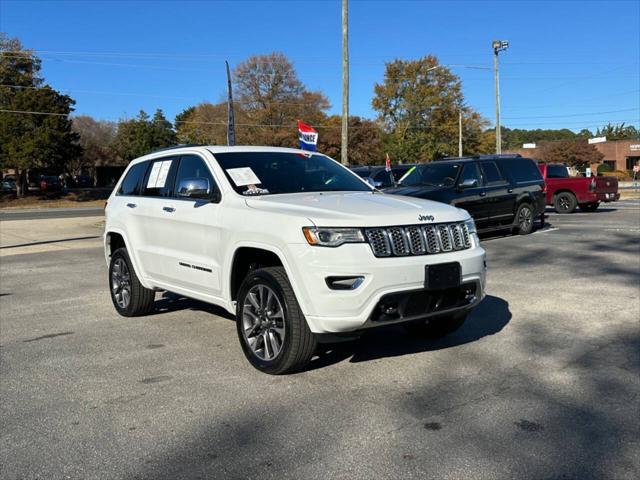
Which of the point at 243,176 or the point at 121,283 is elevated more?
the point at 243,176

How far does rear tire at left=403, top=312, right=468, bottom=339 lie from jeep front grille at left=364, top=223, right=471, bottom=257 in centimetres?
81

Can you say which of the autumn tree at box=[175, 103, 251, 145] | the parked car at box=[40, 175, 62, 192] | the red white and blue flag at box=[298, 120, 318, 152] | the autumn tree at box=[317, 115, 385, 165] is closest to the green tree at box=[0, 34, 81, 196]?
the parked car at box=[40, 175, 62, 192]

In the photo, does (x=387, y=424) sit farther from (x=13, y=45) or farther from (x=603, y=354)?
(x=13, y=45)

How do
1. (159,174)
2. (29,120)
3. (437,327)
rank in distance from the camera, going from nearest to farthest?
1. (437,327)
2. (159,174)
3. (29,120)

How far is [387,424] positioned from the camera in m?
3.77

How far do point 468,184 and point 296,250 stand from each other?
28.4 feet

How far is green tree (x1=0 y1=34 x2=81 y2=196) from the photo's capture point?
4216cm

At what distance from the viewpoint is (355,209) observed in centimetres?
454

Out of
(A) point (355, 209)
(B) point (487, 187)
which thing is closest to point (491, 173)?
(B) point (487, 187)

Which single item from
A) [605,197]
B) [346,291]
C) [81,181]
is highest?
[81,181]

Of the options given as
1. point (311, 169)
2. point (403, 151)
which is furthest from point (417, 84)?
point (311, 169)

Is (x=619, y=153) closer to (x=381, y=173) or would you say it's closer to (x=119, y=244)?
(x=381, y=173)

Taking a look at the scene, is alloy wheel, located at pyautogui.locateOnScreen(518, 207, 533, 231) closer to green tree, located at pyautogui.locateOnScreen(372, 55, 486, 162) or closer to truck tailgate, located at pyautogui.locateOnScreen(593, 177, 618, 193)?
truck tailgate, located at pyautogui.locateOnScreen(593, 177, 618, 193)

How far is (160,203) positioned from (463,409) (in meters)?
3.63
